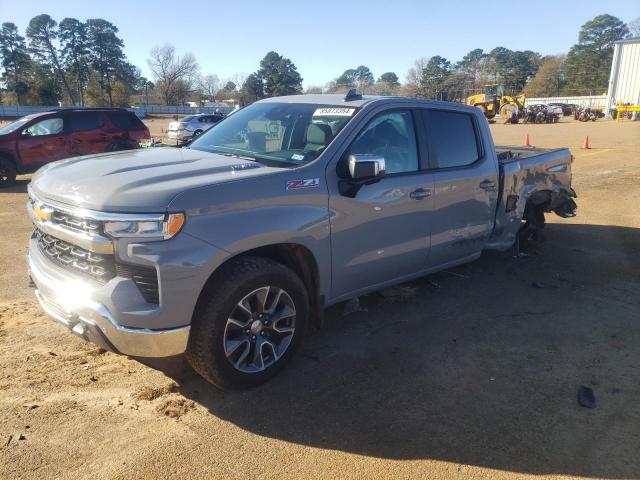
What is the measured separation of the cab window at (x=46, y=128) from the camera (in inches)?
496

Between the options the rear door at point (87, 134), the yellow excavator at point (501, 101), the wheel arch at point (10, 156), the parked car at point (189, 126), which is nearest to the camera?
the wheel arch at point (10, 156)

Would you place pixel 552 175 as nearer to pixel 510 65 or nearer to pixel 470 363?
pixel 470 363

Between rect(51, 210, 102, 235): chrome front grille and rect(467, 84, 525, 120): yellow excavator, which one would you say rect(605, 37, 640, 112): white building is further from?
rect(51, 210, 102, 235): chrome front grille

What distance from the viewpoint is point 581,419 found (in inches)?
126

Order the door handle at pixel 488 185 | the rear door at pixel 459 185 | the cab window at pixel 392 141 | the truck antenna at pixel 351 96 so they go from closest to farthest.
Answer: the cab window at pixel 392 141
the truck antenna at pixel 351 96
the rear door at pixel 459 185
the door handle at pixel 488 185

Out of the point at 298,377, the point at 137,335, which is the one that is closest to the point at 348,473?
the point at 298,377

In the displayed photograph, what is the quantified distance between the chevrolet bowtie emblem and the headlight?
0.73 meters

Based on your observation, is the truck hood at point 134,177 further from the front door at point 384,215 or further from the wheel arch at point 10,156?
the wheel arch at point 10,156

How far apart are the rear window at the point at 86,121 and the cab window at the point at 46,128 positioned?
312mm

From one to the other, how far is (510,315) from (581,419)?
1636 millimetres

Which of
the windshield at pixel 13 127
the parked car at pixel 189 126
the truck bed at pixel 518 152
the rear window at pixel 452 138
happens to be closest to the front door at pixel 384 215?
the rear window at pixel 452 138

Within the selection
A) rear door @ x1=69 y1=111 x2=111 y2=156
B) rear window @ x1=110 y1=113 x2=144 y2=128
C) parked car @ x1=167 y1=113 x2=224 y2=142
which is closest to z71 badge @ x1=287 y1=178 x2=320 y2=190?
rear door @ x1=69 y1=111 x2=111 y2=156

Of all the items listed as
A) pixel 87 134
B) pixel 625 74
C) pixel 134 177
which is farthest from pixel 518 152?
pixel 625 74

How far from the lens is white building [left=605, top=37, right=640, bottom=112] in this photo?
189ft
